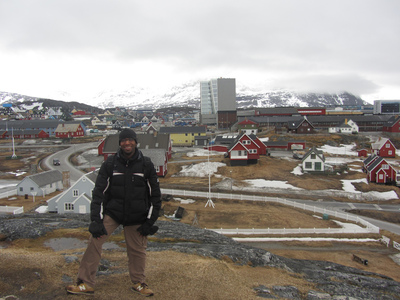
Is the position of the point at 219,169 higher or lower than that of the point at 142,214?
lower

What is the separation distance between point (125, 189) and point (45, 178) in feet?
127

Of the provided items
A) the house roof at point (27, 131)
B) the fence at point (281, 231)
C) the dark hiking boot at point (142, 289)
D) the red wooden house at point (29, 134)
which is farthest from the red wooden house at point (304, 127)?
the dark hiking boot at point (142, 289)

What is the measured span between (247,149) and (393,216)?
86.7ft

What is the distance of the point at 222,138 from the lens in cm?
7369

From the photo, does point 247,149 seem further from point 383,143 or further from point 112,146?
point 383,143

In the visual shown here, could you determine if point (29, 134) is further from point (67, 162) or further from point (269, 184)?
point (269, 184)

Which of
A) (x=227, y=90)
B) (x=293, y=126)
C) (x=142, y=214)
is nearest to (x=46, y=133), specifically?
(x=227, y=90)

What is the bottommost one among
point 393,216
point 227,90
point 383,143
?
point 393,216

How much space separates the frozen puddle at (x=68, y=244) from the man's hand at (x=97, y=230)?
6.03m

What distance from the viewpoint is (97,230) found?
259 inches

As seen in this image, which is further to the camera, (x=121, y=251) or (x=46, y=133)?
(x=46, y=133)

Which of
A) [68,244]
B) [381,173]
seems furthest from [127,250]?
[381,173]

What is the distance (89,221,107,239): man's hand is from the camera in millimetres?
6551

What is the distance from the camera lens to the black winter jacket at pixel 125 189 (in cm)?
668
